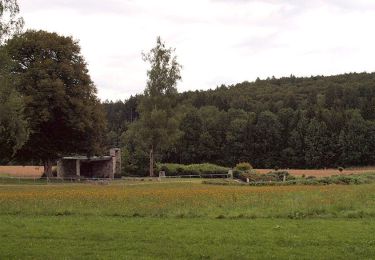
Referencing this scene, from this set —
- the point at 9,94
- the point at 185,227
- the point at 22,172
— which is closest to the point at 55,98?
the point at 9,94

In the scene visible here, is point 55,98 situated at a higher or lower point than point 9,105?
higher

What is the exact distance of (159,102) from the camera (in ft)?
239

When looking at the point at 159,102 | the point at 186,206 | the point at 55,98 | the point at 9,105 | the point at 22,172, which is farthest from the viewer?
the point at 22,172

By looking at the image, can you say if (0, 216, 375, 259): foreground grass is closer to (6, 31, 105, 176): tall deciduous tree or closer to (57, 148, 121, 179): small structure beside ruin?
(6, 31, 105, 176): tall deciduous tree

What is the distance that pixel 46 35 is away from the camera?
6072 cm

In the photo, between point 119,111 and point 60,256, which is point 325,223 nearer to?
point 60,256

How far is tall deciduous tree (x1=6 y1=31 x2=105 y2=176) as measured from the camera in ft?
185

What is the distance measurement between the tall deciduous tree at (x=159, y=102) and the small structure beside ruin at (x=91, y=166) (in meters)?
6.26

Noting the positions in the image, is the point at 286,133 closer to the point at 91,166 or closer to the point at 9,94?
the point at 91,166

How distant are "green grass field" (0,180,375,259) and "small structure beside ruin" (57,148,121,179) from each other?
42.6 m

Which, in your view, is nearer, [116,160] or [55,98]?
[55,98]

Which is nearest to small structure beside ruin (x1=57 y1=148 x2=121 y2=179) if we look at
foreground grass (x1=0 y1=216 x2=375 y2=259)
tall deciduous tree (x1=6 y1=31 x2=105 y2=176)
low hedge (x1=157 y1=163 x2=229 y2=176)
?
low hedge (x1=157 y1=163 x2=229 y2=176)

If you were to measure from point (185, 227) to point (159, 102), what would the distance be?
177ft

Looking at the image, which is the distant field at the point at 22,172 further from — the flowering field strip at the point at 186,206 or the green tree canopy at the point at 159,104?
the flowering field strip at the point at 186,206
